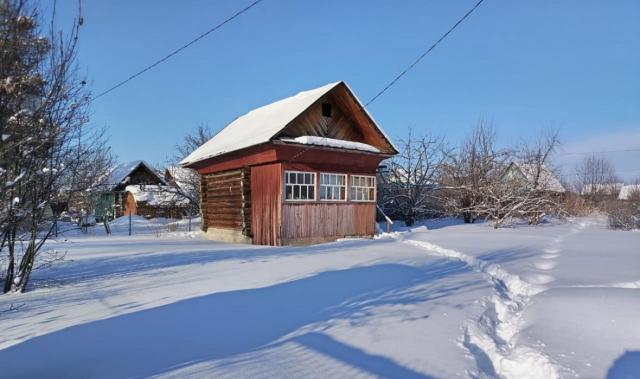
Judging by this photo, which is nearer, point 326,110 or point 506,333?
point 506,333

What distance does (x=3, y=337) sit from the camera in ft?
15.0

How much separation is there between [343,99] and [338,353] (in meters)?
13.2

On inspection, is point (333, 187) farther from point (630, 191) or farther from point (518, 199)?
point (630, 191)

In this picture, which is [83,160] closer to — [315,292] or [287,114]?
[315,292]

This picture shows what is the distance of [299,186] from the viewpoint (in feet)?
48.5

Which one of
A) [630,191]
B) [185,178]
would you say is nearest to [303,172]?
[185,178]

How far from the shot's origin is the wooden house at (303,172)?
14.4 m

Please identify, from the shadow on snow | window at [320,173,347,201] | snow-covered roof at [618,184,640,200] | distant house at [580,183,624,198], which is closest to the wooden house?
window at [320,173,347,201]

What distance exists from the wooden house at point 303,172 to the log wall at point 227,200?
0.04m

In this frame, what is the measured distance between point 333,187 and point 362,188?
5.34 feet

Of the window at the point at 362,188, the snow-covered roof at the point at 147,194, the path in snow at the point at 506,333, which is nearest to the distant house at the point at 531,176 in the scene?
the window at the point at 362,188

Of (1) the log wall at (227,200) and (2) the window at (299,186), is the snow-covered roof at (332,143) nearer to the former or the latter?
(2) the window at (299,186)

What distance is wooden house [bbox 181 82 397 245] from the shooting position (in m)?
14.4

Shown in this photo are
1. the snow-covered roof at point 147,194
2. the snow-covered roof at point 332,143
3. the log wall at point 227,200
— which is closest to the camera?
the snow-covered roof at point 332,143
